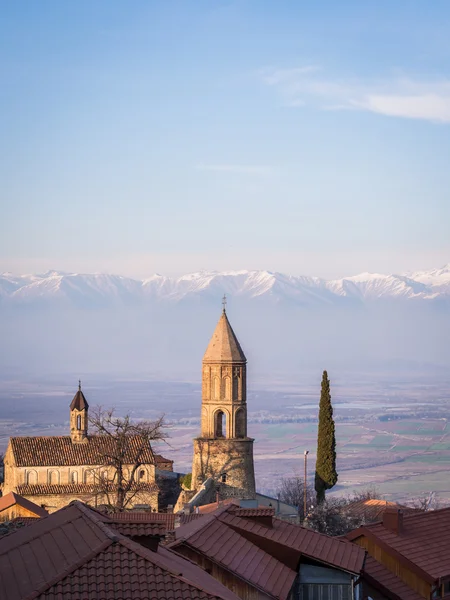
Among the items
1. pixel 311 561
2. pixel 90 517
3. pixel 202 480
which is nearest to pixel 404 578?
pixel 311 561

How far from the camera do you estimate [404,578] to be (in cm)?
3078

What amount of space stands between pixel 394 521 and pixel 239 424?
109 ft

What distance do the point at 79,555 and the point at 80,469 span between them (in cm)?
5139

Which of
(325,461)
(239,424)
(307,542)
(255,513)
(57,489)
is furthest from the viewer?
(57,489)

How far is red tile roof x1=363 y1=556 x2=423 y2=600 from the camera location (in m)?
29.3

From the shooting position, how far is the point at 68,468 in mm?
67812

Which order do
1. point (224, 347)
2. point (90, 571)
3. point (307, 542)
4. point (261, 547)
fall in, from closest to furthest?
point (90, 571), point (261, 547), point (307, 542), point (224, 347)

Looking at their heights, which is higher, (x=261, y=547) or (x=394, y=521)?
(x=261, y=547)

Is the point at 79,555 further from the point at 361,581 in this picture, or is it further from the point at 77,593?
the point at 361,581

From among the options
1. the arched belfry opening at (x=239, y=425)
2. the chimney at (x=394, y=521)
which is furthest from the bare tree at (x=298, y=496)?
the chimney at (x=394, y=521)

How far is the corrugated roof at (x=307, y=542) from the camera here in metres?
25.3

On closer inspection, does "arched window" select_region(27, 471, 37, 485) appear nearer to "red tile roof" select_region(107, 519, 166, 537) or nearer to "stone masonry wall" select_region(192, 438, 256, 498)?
"stone masonry wall" select_region(192, 438, 256, 498)

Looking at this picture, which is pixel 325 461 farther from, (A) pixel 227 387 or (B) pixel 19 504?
(B) pixel 19 504

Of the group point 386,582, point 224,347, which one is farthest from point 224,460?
point 386,582
